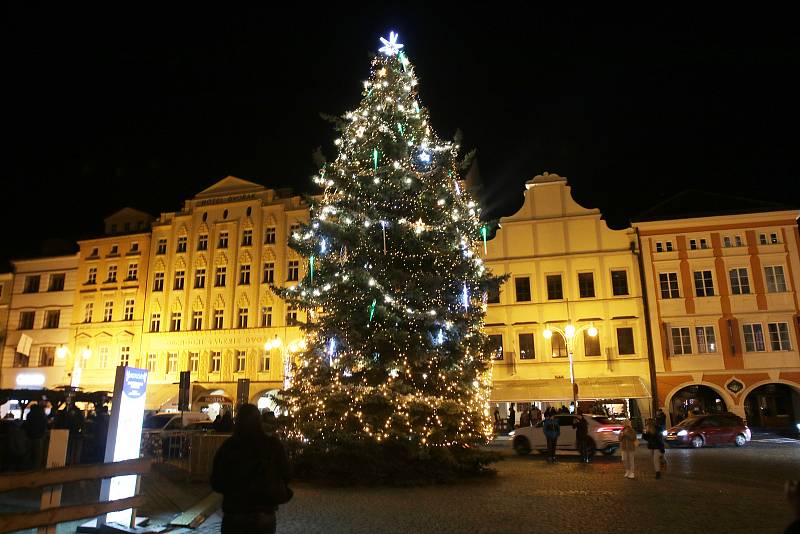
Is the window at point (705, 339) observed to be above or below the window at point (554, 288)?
below

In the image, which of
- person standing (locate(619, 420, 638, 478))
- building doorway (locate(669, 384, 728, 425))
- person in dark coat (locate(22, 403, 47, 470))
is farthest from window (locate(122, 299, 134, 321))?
person standing (locate(619, 420, 638, 478))

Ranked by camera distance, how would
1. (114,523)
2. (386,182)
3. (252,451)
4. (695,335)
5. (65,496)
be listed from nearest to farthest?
1. (252,451)
2. (114,523)
3. (65,496)
4. (386,182)
5. (695,335)

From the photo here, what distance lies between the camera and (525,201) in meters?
40.4

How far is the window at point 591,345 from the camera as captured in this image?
37281 millimetres

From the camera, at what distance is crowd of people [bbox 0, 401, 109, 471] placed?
13.8 m

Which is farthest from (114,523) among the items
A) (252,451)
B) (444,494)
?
(444,494)

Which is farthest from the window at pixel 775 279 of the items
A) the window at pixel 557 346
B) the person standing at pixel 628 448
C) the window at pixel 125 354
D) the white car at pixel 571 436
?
the window at pixel 125 354

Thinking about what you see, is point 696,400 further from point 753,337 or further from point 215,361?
point 215,361

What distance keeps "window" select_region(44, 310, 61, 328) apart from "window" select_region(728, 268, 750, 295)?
46647 millimetres

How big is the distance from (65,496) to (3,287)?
146ft

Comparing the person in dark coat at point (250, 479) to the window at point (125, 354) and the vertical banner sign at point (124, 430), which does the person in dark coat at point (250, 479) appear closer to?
the vertical banner sign at point (124, 430)

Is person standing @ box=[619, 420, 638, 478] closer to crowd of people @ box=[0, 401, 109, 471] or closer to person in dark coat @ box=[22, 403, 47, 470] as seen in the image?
crowd of people @ box=[0, 401, 109, 471]

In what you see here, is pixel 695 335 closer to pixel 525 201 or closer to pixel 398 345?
pixel 525 201

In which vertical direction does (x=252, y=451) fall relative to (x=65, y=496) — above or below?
above
